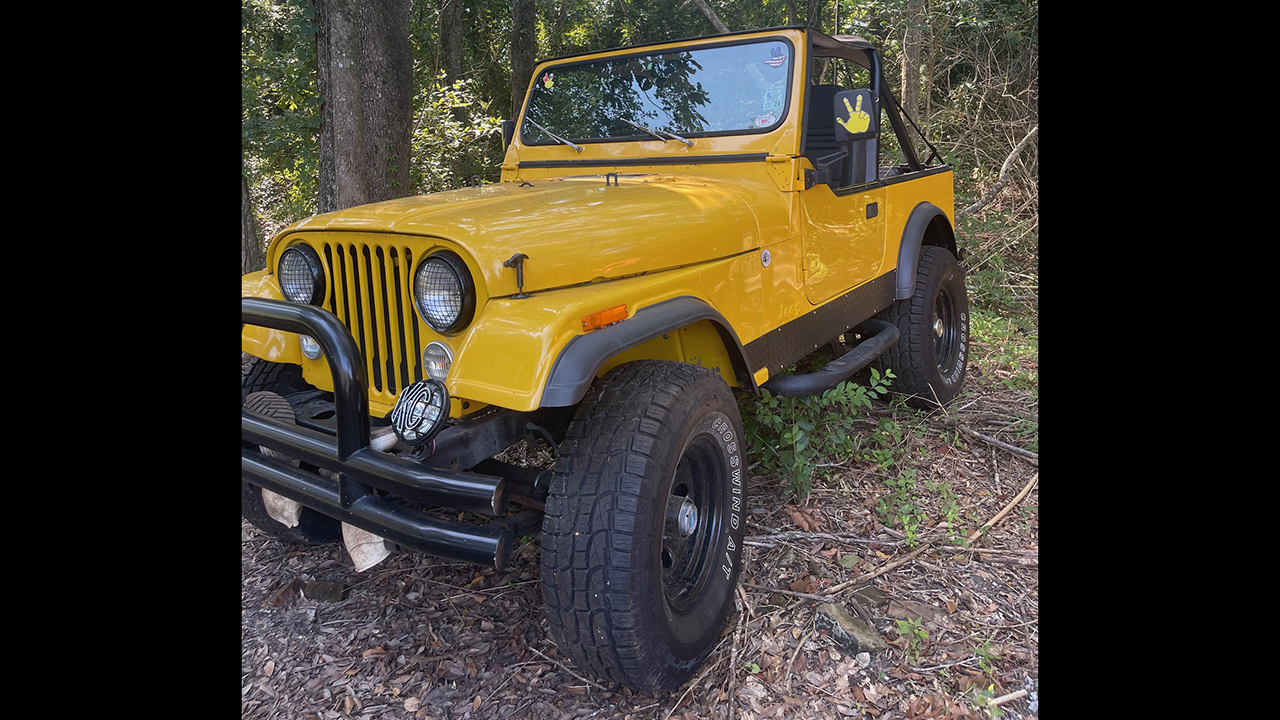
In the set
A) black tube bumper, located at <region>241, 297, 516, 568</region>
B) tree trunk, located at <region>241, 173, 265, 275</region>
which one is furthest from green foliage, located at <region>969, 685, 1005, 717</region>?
tree trunk, located at <region>241, 173, 265, 275</region>

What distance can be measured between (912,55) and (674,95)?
20.6 feet

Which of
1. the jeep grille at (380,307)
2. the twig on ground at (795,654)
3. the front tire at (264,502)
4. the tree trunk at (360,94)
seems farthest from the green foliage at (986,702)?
the tree trunk at (360,94)

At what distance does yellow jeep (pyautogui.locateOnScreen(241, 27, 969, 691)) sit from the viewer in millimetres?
2047

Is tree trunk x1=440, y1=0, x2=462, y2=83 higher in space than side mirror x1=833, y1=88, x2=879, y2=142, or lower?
higher

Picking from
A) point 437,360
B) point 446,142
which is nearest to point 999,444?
point 437,360

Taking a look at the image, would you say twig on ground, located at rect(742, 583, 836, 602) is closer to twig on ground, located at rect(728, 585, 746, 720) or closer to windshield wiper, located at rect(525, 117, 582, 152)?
twig on ground, located at rect(728, 585, 746, 720)

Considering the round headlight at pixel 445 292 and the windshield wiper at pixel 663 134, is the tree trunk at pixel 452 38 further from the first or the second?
the round headlight at pixel 445 292

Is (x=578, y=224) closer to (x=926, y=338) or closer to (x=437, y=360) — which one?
(x=437, y=360)

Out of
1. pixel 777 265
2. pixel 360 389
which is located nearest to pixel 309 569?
pixel 360 389

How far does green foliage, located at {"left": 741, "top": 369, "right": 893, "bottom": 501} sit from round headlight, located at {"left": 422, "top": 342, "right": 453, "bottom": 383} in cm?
141

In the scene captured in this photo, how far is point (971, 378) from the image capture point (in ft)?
16.9

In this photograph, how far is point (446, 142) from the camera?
888 cm

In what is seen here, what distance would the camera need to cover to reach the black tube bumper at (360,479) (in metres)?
1.97

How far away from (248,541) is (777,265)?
2427 millimetres
